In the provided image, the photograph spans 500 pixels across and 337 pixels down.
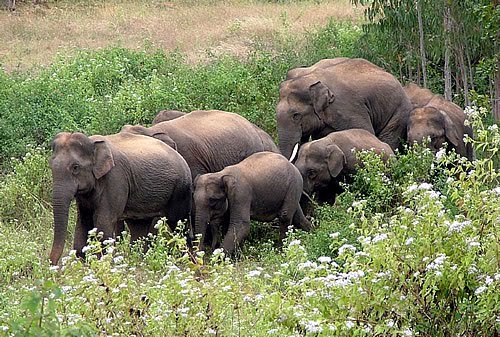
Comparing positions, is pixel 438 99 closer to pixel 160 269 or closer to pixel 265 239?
pixel 265 239

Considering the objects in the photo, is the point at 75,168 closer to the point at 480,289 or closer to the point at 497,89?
the point at 480,289

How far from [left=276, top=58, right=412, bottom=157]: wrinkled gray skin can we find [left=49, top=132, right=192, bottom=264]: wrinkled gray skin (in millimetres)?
2363

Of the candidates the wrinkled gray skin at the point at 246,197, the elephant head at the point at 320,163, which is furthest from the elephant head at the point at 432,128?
the wrinkled gray skin at the point at 246,197

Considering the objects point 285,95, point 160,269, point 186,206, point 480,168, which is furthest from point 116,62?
point 480,168

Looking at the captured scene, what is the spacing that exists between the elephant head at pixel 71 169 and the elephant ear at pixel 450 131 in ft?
17.7

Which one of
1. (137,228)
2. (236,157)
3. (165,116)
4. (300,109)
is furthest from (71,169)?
(300,109)

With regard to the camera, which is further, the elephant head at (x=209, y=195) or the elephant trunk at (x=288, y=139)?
the elephant trunk at (x=288, y=139)

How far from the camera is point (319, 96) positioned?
618 inches

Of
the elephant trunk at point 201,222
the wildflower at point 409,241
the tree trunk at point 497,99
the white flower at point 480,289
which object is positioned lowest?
the tree trunk at point 497,99

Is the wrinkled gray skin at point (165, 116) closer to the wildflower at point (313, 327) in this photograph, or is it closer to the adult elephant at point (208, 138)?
the adult elephant at point (208, 138)

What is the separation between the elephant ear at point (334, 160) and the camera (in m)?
14.1

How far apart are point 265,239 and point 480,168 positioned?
6.00m

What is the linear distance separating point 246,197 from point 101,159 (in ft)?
5.71

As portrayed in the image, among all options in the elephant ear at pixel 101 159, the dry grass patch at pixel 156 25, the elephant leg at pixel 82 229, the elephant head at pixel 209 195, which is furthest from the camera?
the dry grass patch at pixel 156 25
